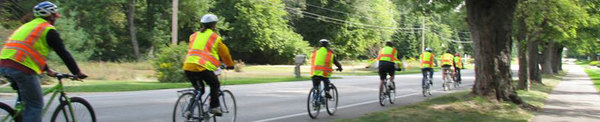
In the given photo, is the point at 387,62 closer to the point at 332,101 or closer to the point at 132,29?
the point at 332,101

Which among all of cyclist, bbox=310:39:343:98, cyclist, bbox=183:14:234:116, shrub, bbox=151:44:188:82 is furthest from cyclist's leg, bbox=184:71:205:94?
shrub, bbox=151:44:188:82

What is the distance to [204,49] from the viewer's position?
6773 mm

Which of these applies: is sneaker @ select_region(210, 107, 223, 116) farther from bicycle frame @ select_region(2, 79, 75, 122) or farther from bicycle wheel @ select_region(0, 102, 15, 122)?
bicycle wheel @ select_region(0, 102, 15, 122)

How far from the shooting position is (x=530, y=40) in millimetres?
22812

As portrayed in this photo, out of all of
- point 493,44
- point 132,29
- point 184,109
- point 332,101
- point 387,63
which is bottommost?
point 332,101

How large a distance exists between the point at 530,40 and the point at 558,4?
2.76m

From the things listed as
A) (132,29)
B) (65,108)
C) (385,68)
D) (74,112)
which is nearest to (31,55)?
(65,108)

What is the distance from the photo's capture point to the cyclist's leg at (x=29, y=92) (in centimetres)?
500

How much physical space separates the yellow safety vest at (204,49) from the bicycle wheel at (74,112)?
140cm

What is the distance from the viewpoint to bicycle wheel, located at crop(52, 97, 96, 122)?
561cm

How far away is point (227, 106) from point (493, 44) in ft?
24.1

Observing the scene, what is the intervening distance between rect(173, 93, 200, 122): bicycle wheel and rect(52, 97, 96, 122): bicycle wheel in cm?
118

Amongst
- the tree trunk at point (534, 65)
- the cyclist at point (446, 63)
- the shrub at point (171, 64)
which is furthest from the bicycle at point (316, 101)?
the tree trunk at point (534, 65)

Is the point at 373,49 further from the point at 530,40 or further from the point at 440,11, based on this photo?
the point at 440,11
